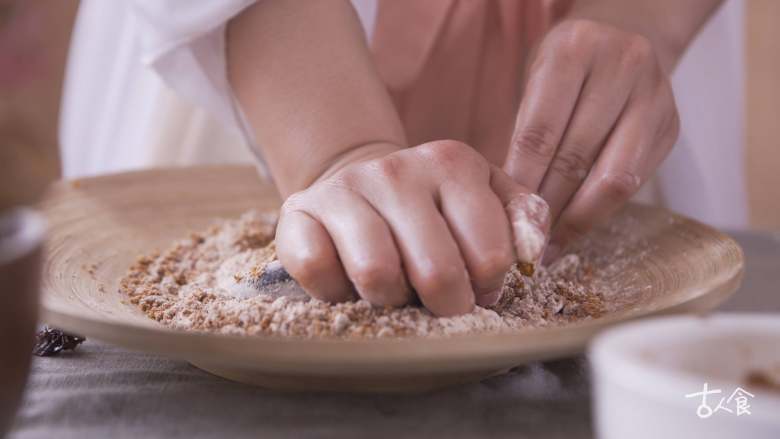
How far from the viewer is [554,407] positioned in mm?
438

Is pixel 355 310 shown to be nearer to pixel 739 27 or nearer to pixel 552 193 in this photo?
pixel 552 193

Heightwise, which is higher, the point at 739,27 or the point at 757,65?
the point at 739,27

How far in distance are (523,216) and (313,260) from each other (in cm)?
12

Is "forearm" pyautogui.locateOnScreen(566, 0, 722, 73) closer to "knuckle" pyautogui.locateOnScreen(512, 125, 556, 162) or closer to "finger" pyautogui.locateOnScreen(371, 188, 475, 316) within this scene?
"knuckle" pyautogui.locateOnScreen(512, 125, 556, 162)

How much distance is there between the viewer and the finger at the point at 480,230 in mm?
440

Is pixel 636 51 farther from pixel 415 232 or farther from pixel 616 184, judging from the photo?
pixel 415 232

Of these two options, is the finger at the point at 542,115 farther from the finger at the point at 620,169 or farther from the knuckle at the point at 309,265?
the knuckle at the point at 309,265

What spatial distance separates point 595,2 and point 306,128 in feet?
1.13

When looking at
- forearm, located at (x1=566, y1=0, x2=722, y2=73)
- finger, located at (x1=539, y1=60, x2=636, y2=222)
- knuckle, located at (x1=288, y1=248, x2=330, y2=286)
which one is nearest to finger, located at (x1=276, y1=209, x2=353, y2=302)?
knuckle, located at (x1=288, y1=248, x2=330, y2=286)

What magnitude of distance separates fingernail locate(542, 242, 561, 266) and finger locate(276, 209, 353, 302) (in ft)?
0.68

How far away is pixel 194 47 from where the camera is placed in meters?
0.73

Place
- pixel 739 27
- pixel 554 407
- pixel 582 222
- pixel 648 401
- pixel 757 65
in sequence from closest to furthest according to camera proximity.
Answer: pixel 648 401, pixel 554 407, pixel 582 222, pixel 739 27, pixel 757 65

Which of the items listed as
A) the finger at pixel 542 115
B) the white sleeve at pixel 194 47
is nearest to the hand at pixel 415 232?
the finger at pixel 542 115

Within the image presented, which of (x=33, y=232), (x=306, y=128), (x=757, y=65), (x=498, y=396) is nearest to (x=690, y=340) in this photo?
(x=498, y=396)
